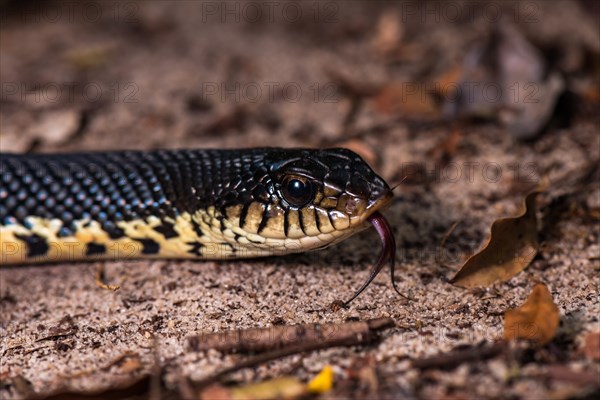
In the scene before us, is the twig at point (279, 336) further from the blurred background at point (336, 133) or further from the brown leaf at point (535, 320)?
the brown leaf at point (535, 320)

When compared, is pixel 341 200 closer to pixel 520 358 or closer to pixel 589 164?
pixel 520 358

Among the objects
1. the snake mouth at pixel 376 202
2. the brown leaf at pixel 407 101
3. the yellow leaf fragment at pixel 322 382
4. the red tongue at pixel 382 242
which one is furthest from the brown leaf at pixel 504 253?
the brown leaf at pixel 407 101

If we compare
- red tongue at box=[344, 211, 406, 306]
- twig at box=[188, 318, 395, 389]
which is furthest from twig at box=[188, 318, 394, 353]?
red tongue at box=[344, 211, 406, 306]

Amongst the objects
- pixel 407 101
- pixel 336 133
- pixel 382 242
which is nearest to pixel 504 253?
pixel 382 242

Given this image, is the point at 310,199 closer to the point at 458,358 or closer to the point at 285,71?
the point at 458,358

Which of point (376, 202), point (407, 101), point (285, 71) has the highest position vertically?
point (285, 71)
